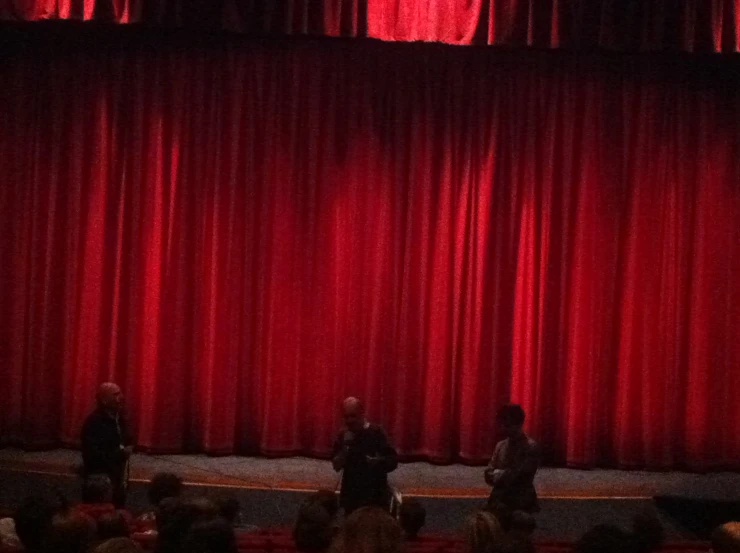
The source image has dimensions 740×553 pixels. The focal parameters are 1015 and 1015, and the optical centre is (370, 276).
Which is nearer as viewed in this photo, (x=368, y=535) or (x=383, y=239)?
(x=368, y=535)

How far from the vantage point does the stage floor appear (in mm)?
7840

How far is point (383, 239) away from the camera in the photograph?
887 cm

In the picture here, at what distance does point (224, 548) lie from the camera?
3301 mm

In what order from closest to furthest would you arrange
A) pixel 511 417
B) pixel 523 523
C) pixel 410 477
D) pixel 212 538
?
pixel 212 538 < pixel 523 523 < pixel 511 417 < pixel 410 477

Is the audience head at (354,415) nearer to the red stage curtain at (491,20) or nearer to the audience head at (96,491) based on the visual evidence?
the audience head at (96,491)

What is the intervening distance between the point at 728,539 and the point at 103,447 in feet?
13.8

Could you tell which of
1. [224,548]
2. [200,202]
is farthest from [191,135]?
[224,548]

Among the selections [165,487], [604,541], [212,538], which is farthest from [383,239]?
[212,538]

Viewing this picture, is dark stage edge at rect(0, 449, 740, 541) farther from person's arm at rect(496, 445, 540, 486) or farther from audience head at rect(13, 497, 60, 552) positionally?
audience head at rect(13, 497, 60, 552)

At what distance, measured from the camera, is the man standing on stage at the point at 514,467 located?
19.9ft

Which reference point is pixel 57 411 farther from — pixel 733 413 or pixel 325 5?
pixel 733 413

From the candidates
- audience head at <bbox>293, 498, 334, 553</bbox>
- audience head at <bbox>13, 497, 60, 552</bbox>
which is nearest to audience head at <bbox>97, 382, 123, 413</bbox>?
audience head at <bbox>13, 497, 60, 552</bbox>

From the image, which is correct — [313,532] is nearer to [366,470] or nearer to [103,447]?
[366,470]

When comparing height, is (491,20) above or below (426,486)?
above
